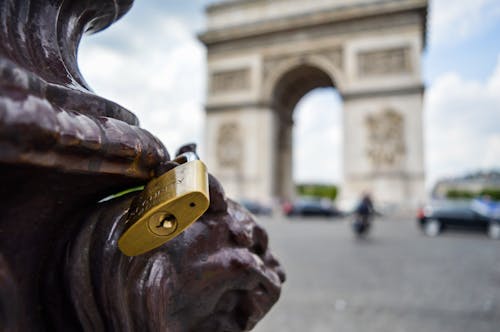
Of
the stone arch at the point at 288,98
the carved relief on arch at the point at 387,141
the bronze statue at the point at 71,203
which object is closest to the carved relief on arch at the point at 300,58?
the stone arch at the point at 288,98

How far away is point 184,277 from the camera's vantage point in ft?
1.59

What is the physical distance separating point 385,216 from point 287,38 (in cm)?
693

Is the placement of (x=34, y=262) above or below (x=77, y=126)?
below

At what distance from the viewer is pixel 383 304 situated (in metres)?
2.53

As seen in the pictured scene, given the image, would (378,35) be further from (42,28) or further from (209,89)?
(42,28)

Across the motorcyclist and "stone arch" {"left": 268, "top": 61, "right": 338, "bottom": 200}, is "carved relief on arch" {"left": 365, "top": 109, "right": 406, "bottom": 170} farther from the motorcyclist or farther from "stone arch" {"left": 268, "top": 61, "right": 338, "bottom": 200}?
the motorcyclist

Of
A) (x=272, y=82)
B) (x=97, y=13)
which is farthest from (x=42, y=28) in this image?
(x=272, y=82)

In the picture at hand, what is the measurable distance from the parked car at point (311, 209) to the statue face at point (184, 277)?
1268 cm

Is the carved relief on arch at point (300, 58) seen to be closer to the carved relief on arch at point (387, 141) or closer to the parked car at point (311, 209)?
the carved relief on arch at point (387, 141)

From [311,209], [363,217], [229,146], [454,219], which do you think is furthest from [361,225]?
[229,146]

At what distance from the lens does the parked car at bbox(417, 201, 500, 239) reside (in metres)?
7.30

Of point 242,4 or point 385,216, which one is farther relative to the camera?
point 242,4

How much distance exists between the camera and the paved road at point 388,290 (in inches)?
84.9

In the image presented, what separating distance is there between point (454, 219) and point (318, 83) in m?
9.68
